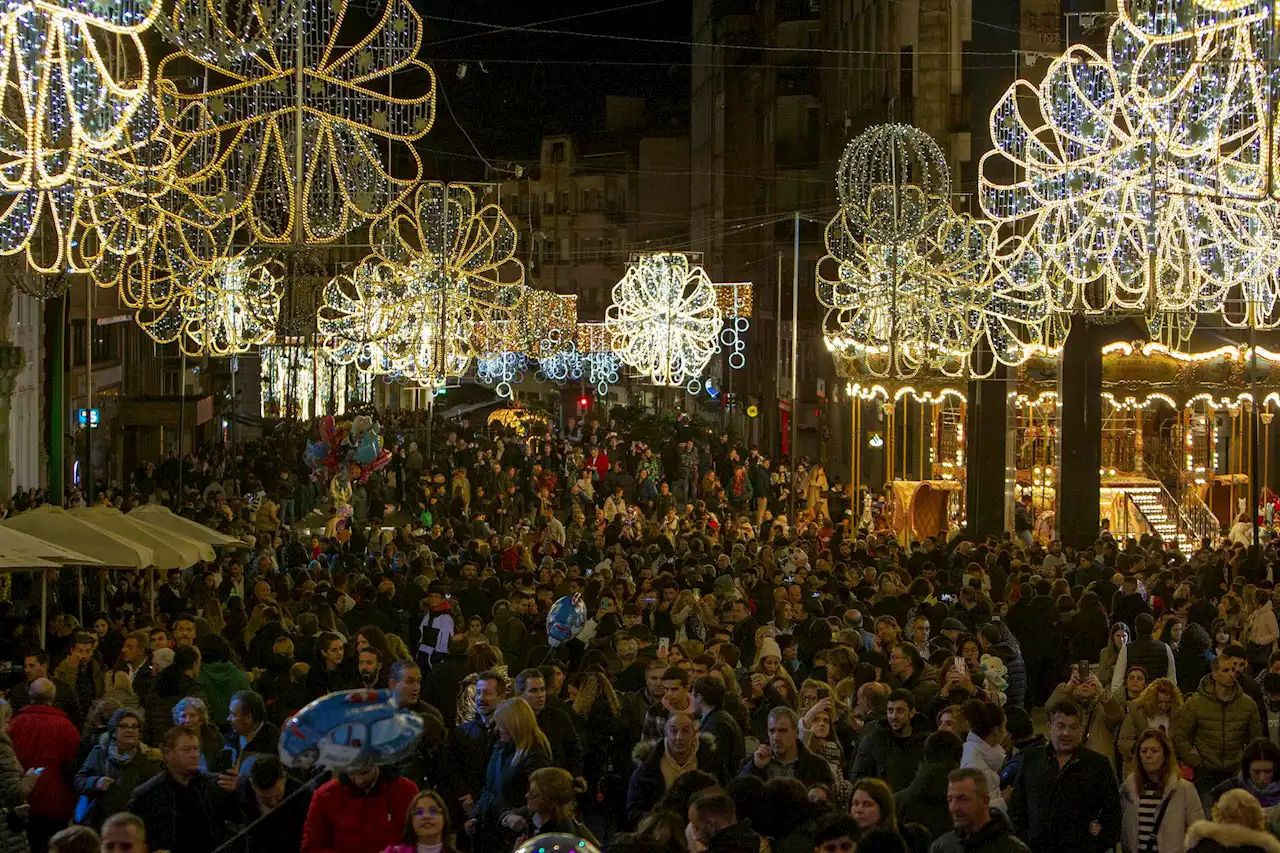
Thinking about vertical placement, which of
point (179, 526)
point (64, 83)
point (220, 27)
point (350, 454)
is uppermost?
point (220, 27)

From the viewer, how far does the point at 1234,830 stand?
714 cm

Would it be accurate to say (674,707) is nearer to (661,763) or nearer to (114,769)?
(661,763)

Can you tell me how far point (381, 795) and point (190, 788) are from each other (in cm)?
121

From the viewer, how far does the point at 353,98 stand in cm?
1555

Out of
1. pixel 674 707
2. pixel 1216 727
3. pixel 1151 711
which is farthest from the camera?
pixel 1216 727

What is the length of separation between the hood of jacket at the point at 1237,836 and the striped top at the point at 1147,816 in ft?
4.90

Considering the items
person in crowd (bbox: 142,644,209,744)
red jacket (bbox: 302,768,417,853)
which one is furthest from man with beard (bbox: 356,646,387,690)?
red jacket (bbox: 302,768,417,853)

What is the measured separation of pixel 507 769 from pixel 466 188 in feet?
61.0

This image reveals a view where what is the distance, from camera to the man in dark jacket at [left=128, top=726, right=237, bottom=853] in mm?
8211

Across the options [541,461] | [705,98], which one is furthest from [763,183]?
[541,461]

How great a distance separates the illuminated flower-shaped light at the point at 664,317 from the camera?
34938mm

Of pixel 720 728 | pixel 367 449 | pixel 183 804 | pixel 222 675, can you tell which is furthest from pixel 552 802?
pixel 367 449

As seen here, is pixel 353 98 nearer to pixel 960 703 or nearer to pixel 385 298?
pixel 960 703

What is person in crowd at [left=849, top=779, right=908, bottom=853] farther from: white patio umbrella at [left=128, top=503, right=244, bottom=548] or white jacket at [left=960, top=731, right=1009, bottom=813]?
white patio umbrella at [left=128, top=503, right=244, bottom=548]
